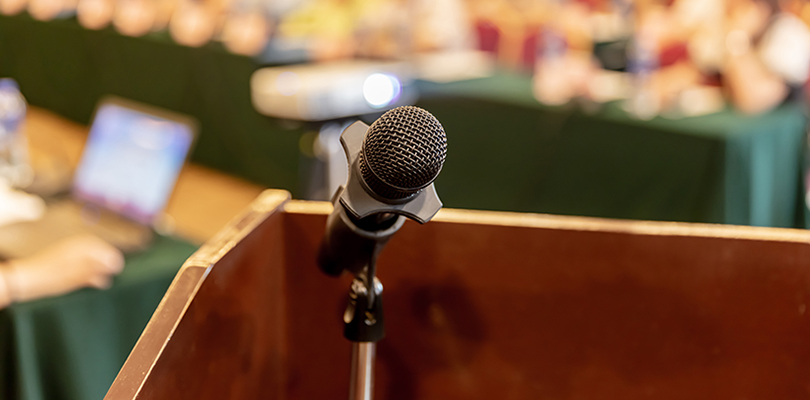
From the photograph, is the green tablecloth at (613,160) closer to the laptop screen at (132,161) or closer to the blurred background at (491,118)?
the blurred background at (491,118)

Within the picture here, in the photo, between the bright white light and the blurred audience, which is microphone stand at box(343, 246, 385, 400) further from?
the blurred audience

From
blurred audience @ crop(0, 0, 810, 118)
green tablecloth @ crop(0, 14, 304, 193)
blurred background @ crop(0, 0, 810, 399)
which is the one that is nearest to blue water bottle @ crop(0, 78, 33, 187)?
blurred background @ crop(0, 0, 810, 399)

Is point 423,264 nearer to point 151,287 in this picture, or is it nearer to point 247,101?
point 151,287

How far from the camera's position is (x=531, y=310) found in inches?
26.6

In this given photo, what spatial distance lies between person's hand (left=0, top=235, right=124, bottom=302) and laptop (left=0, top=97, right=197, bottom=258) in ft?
0.46

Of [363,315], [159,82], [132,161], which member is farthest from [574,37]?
[363,315]

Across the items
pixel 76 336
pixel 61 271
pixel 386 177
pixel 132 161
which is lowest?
pixel 76 336

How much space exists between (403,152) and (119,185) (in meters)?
1.09

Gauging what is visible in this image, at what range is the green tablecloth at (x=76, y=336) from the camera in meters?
0.91

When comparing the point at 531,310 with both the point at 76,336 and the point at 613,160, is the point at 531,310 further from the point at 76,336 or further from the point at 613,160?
the point at 613,160

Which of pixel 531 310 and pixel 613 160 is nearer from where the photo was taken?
pixel 531 310

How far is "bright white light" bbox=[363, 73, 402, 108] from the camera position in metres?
1.74

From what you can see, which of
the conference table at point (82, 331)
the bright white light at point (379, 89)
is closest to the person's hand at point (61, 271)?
the conference table at point (82, 331)

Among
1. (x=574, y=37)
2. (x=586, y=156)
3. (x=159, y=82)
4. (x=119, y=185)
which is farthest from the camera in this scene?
(x=159, y=82)
